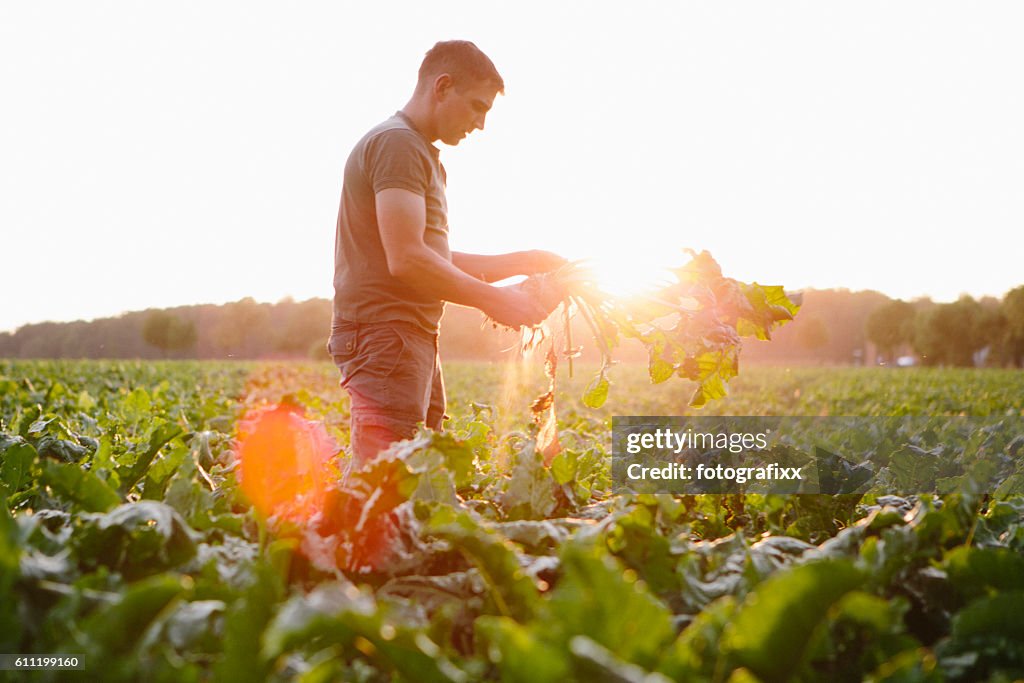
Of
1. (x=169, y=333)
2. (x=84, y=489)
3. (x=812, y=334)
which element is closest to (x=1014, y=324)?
(x=812, y=334)

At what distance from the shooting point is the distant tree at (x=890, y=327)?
87250 millimetres

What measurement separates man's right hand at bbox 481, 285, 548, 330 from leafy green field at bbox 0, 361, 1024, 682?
945 mm

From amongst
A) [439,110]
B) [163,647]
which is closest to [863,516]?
[163,647]

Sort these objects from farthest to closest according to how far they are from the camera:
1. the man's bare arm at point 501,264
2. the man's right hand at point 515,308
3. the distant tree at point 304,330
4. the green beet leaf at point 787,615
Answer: the distant tree at point 304,330, the man's bare arm at point 501,264, the man's right hand at point 515,308, the green beet leaf at point 787,615

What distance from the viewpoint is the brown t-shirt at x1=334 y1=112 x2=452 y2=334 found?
288 cm

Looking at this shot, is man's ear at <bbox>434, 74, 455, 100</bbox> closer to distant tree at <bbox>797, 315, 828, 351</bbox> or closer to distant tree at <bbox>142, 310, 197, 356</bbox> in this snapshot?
distant tree at <bbox>797, 315, 828, 351</bbox>

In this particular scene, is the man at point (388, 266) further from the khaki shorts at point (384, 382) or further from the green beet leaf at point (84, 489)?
the green beet leaf at point (84, 489)

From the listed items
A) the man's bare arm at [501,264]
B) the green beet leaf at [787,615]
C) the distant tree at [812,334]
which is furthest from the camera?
the distant tree at [812,334]

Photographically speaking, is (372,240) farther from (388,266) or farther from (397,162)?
(397,162)

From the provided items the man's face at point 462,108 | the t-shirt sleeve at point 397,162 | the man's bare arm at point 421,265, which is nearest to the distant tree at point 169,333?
the man's face at point 462,108

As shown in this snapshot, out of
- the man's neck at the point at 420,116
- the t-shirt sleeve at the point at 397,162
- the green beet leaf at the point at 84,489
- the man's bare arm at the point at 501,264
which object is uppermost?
the man's neck at the point at 420,116

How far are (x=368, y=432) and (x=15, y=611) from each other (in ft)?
6.92

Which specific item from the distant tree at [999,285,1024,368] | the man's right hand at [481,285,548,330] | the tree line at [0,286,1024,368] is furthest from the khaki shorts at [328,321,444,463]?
the distant tree at [999,285,1024,368]

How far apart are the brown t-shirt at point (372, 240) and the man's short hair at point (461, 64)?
27cm
